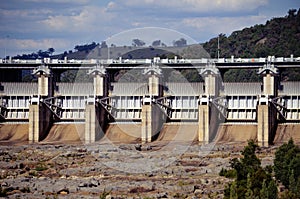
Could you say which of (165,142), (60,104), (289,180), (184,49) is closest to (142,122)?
(165,142)

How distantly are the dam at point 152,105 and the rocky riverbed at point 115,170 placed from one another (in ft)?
11.0

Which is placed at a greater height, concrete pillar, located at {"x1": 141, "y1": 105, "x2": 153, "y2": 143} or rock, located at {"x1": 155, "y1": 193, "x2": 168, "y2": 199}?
concrete pillar, located at {"x1": 141, "y1": 105, "x2": 153, "y2": 143}

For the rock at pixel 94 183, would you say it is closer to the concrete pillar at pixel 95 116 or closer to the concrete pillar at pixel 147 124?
the concrete pillar at pixel 147 124

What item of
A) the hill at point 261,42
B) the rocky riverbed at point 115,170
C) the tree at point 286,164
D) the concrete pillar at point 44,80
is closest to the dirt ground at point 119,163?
the rocky riverbed at point 115,170

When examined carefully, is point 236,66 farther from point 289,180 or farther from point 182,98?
point 289,180

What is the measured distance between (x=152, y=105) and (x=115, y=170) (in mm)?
Result: 17547

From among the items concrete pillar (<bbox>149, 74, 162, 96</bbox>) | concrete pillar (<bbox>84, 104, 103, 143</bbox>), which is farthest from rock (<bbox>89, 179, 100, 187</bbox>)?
concrete pillar (<bbox>149, 74, 162, 96</bbox>)

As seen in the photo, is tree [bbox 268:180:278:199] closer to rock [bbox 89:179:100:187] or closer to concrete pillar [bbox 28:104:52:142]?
rock [bbox 89:179:100:187]

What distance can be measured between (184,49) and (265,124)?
63.2 m

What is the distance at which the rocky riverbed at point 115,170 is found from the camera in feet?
185

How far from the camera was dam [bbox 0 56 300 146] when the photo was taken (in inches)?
3189

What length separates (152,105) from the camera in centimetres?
8244

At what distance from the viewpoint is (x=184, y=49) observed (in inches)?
5546

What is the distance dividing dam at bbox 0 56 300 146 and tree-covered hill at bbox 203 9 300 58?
161 ft
